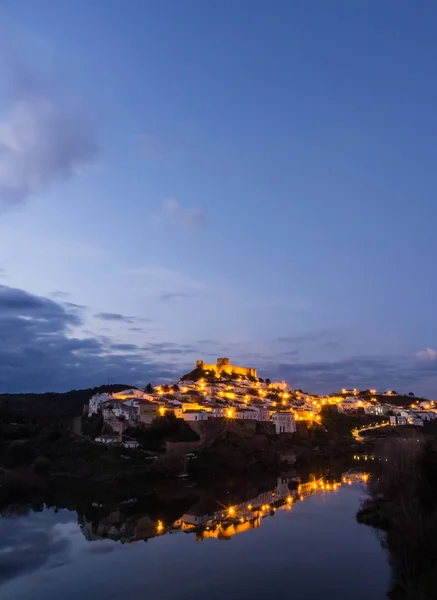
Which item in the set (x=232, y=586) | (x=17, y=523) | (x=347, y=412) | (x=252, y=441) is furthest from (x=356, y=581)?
(x=347, y=412)

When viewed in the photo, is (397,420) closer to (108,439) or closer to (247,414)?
(247,414)

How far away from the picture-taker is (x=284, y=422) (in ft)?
212

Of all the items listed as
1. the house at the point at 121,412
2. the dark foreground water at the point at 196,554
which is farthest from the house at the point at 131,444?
the dark foreground water at the point at 196,554

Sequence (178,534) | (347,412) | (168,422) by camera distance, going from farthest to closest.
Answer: (347,412) → (168,422) → (178,534)

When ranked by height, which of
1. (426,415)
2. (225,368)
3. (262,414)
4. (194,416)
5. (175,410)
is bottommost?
(194,416)

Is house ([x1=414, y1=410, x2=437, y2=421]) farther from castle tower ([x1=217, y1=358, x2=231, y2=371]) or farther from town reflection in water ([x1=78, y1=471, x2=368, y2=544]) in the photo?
town reflection in water ([x1=78, y1=471, x2=368, y2=544])

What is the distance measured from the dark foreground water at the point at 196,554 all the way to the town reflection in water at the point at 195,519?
5 centimetres

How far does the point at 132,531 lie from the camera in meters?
25.8

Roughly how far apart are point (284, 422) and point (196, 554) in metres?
44.8

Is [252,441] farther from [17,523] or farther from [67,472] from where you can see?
A: [17,523]

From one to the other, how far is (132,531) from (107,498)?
878 centimetres

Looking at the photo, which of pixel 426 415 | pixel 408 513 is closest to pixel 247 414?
pixel 408 513

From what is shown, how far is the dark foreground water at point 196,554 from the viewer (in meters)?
16.6

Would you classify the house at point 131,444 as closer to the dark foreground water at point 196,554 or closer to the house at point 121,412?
the house at point 121,412
